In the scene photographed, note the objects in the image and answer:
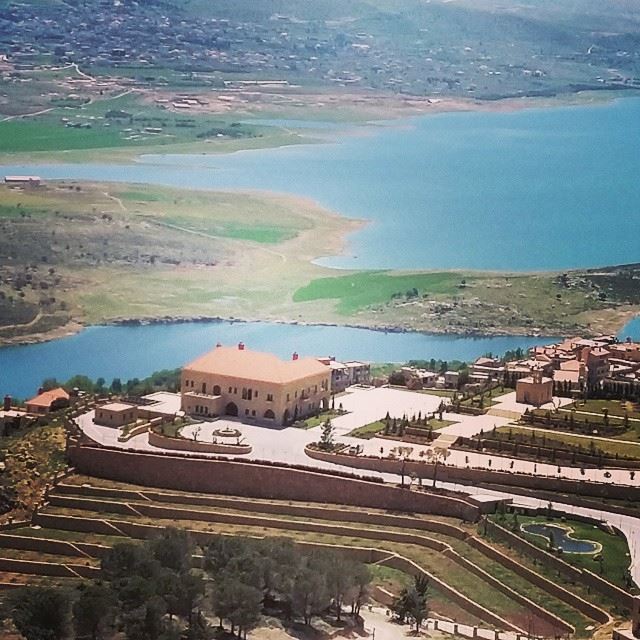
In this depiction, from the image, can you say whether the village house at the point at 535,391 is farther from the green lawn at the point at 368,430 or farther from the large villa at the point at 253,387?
the large villa at the point at 253,387

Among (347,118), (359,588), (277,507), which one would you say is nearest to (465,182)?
(347,118)

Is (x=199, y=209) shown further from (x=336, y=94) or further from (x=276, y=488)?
(x=276, y=488)

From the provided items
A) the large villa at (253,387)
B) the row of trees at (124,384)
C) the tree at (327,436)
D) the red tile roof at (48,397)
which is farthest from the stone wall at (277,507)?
the row of trees at (124,384)

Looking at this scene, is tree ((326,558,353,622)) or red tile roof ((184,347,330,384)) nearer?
tree ((326,558,353,622))

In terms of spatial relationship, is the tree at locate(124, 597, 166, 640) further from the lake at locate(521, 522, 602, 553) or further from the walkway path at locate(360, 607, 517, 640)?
the lake at locate(521, 522, 602, 553)

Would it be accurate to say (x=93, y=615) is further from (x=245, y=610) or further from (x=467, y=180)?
(x=467, y=180)

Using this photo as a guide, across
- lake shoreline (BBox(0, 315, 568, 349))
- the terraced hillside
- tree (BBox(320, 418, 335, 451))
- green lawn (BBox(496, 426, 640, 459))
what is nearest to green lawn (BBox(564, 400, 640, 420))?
green lawn (BBox(496, 426, 640, 459))
